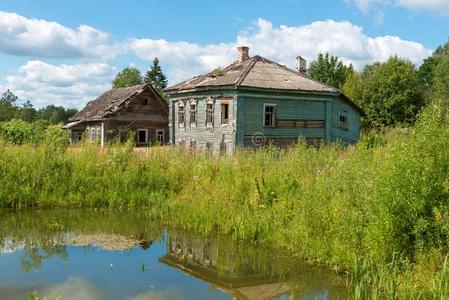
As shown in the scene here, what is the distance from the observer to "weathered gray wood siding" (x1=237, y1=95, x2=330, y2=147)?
74.6 feet

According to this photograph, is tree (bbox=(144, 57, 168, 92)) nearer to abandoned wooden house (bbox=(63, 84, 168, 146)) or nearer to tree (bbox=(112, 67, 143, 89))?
tree (bbox=(112, 67, 143, 89))

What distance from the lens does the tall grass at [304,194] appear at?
6.11m

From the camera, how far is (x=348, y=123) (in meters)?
28.6

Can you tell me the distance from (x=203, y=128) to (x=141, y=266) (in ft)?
58.3

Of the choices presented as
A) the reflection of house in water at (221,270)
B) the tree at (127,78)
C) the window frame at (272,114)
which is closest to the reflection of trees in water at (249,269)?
the reflection of house in water at (221,270)

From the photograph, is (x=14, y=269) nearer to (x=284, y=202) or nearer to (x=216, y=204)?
(x=216, y=204)

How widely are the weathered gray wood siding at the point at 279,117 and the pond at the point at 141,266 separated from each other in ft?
43.1

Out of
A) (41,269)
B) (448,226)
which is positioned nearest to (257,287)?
(448,226)

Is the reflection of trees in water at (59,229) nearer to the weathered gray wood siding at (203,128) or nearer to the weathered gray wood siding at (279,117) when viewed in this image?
the weathered gray wood siding at (203,128)

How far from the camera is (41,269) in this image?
723cm

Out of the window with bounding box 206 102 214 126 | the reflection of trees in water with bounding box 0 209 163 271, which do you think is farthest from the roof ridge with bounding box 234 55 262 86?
the reflection of trees in water with bounding box 0 209 163 271

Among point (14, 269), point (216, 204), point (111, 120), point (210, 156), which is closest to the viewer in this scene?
point (14, 269)

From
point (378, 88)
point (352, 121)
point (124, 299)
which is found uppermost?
point (378, 88)

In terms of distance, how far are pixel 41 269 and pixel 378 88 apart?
144ft
